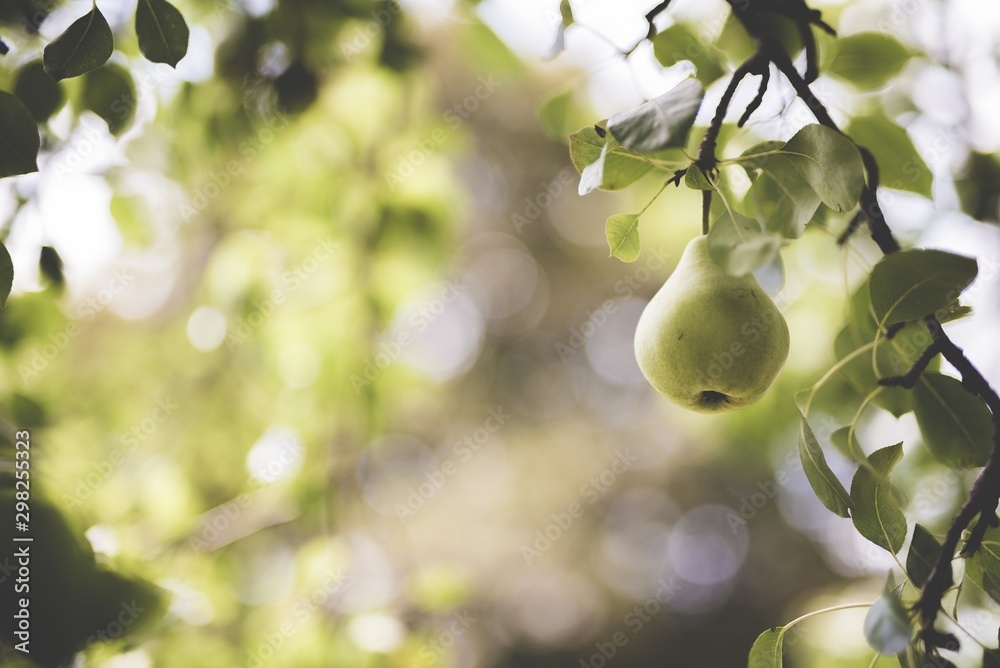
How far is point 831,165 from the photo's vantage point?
0.41 m

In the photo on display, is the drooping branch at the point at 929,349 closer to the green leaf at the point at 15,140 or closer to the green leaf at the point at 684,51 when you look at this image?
the green leaf at the point at 684,51

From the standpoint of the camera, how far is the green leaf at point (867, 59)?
0.64m

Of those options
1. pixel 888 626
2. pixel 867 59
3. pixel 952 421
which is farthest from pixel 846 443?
pixel 867 59

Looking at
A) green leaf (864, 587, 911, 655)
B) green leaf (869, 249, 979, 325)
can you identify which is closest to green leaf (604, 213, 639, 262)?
green leaf (869, 249, 979, 325)

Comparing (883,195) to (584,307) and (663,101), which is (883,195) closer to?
(663,101)

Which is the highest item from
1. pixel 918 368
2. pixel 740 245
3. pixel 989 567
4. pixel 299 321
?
pixel 740 245

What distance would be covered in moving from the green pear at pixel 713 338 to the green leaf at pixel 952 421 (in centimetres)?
13

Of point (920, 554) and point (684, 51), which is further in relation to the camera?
point (684, 51)

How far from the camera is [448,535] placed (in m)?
4.61

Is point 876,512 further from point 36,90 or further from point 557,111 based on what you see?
point 36,90

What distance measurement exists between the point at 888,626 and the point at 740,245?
0.73ft

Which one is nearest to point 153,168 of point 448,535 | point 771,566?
point 448,535

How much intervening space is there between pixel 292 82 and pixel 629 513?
426 centimetres

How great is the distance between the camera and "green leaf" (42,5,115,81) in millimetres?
458
